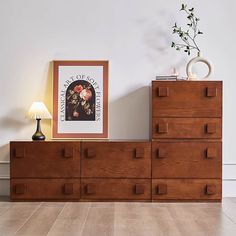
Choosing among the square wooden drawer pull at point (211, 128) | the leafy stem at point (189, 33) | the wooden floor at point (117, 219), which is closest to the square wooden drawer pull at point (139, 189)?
the wooden floor at point (117, 219)

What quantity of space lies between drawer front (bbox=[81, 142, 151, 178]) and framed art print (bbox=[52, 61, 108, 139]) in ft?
1.17

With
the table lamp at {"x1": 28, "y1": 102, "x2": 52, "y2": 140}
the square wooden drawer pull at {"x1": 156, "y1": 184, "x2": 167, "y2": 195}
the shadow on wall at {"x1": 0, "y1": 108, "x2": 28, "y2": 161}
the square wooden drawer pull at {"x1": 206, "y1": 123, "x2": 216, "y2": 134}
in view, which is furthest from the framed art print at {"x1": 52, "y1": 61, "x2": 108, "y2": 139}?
the square wooden drawer pull at {"x1": 206, "y1": 123, "x2": 216, "y2": 134}

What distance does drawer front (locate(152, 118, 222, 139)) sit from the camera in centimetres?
378

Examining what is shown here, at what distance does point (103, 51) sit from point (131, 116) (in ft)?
2.26

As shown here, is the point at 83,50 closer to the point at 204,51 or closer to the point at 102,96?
the point at 102,96

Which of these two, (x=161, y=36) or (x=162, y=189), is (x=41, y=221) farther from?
(x=161, y=36)

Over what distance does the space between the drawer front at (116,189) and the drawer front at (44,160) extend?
0.18 m

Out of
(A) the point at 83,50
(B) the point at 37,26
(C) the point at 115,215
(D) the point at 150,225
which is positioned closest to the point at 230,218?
(D) the point at 150,225

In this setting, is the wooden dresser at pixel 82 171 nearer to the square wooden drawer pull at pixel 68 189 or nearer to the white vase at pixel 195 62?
the square wooden drawer pull at pixel 68 189

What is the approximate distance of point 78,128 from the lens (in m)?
4.12

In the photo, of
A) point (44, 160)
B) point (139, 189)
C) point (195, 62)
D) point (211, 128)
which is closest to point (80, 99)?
point (44, 160)

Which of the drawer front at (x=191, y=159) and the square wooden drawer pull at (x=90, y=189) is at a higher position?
the drawer front at (x=191, y=159)

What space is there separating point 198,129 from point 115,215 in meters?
1.10

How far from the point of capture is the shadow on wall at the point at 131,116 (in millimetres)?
4148
